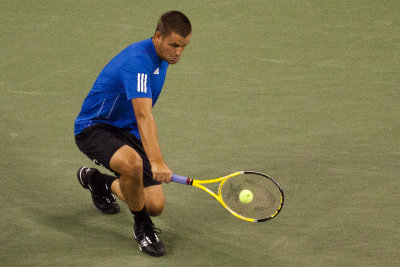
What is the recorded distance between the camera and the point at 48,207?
565 cm

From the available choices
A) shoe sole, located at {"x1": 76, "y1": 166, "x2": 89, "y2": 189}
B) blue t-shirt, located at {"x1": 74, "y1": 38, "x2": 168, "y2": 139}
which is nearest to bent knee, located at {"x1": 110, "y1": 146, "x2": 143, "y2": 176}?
blue t-shirt, located at {"x1": 74, "y1": 38, "x2": 168, "y2": 139}

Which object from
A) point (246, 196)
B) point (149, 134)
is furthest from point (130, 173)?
point (246, 196)

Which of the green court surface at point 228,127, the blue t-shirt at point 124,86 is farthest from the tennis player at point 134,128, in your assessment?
the green court surface at point 228,127

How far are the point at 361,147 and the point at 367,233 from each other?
1453mm

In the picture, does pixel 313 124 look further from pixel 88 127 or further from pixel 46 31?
pixel 46 31

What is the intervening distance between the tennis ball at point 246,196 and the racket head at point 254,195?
4 centimetres

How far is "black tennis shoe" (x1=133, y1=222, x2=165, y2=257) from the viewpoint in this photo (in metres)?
4.98

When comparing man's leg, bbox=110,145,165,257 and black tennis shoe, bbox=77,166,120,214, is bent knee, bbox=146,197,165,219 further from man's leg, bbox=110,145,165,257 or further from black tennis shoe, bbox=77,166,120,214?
black tennis shoe, bbox=77,166,120,214

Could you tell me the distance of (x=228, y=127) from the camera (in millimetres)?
6949

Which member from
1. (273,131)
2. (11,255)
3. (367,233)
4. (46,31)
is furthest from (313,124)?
(46,31)

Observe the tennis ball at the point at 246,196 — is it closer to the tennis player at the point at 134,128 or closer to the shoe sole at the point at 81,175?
the tennis player at the point at 134,128

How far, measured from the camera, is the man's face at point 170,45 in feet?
15.9

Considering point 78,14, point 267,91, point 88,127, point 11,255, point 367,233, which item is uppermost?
point 78,14

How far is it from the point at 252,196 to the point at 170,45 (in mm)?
1187
